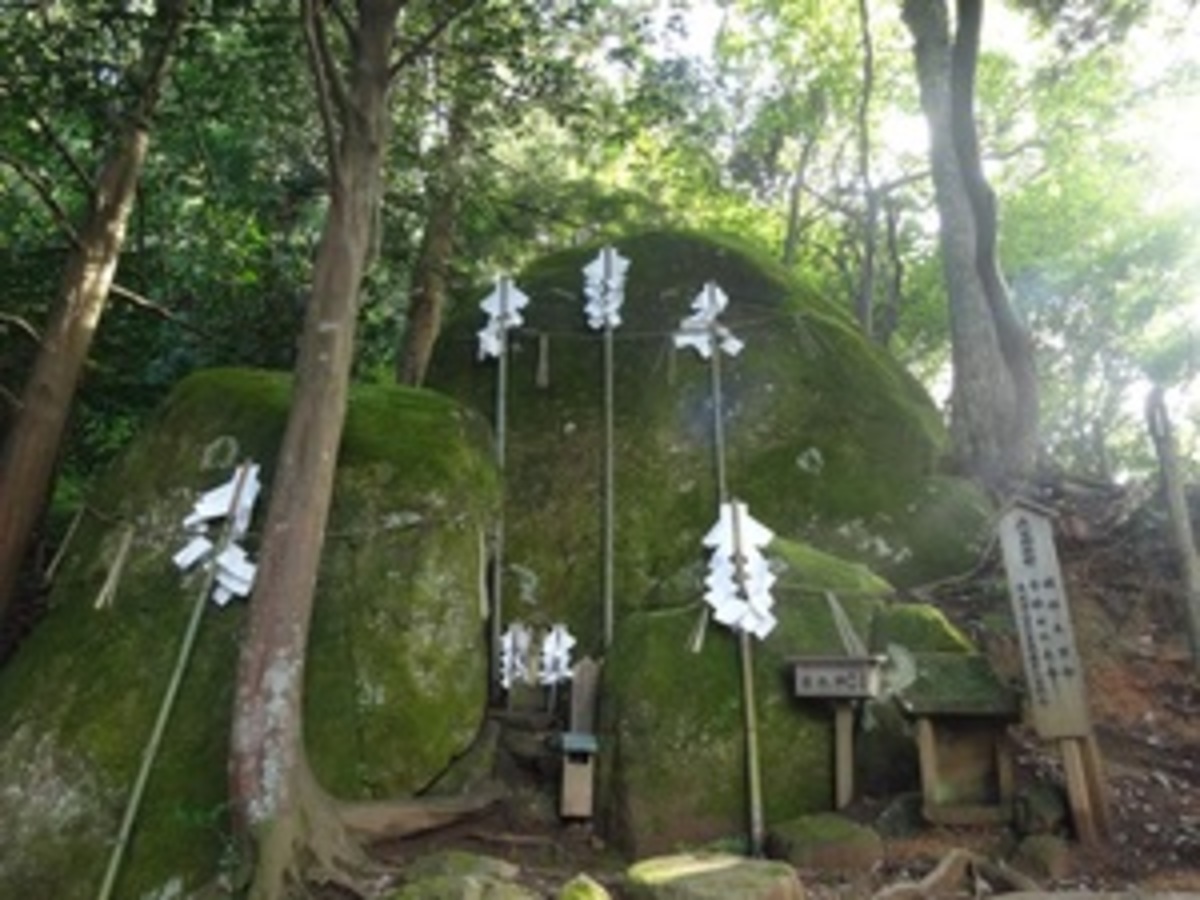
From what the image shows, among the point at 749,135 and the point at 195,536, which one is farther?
the point at 749,135

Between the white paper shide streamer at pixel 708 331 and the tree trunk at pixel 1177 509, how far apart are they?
4.10m

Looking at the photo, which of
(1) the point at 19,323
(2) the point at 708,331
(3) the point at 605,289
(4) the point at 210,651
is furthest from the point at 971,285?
(1) the point at 19,323

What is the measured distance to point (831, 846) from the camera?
6.16 meters

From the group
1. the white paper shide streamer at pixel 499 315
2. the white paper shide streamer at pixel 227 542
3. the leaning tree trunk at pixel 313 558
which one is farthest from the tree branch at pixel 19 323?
the white paper shide streamer at pixel 499 315

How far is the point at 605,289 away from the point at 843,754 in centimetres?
573

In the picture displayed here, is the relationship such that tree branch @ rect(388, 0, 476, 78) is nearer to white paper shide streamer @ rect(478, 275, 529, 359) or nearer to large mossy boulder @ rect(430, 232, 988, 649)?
white paper shide streamer @ rect(478, 275, 529, 359)

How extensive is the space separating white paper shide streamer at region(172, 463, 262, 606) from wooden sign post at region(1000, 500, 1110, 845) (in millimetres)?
5375

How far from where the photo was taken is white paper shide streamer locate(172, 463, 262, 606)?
716 centimetres

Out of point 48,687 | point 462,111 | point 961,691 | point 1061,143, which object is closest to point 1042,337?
point 1061,143

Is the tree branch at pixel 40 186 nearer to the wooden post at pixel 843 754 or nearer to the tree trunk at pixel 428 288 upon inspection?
the tree trunk at pixel 428 288

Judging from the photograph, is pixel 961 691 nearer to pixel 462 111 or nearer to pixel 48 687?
pixel 48 687

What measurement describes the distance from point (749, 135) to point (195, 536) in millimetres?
14881

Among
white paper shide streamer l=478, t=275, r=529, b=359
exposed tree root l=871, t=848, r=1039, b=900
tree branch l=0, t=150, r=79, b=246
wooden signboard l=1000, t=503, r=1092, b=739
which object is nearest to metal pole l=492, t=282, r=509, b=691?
white paper shide streamer l=478, t=275, r=529, b=359

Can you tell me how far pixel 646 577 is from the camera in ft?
30.5
